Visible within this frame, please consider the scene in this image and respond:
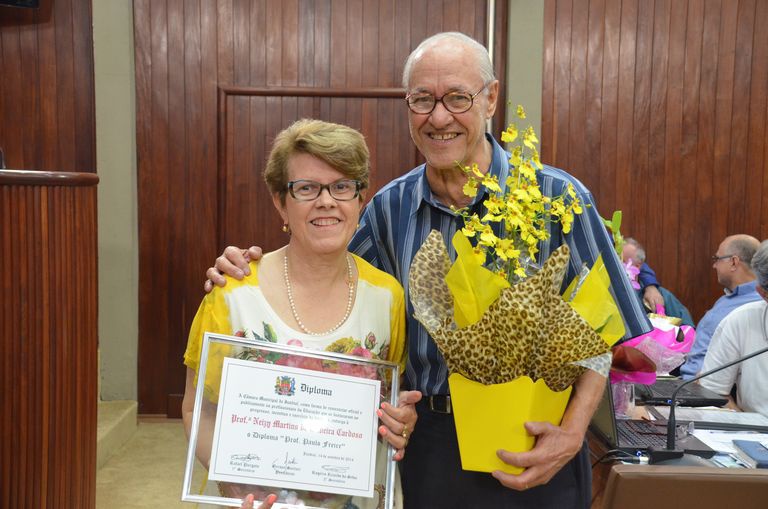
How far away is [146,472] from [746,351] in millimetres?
3006

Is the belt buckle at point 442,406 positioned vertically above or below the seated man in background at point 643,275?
above

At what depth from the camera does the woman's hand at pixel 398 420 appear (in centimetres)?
146

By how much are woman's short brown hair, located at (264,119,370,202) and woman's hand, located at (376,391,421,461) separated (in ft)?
1.48

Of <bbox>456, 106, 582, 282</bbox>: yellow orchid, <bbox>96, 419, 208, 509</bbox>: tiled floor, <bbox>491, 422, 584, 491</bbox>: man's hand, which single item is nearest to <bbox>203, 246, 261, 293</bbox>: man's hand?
<bbox>456, 106, 582, 282</bbox>: yellow orchid

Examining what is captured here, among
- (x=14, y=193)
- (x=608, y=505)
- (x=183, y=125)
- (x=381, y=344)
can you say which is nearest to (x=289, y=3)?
(x=183, y=125)

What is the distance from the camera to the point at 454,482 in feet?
5.37

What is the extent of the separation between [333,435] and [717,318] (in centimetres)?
295

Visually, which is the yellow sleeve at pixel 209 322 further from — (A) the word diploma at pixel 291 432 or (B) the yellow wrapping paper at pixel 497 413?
(B) the yellow wrapping paper at pixel 497 413

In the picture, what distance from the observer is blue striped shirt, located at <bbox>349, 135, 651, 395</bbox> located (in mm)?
1654

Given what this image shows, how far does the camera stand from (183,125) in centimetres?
481

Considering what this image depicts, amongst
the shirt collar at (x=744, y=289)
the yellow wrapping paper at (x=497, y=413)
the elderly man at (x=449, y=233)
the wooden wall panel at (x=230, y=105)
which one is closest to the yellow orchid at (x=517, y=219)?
the yellow wrapping paper at (x=497, y=413)

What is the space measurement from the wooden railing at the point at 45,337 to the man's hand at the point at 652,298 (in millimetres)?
3201

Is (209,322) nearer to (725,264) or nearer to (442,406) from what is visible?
(442,406)
